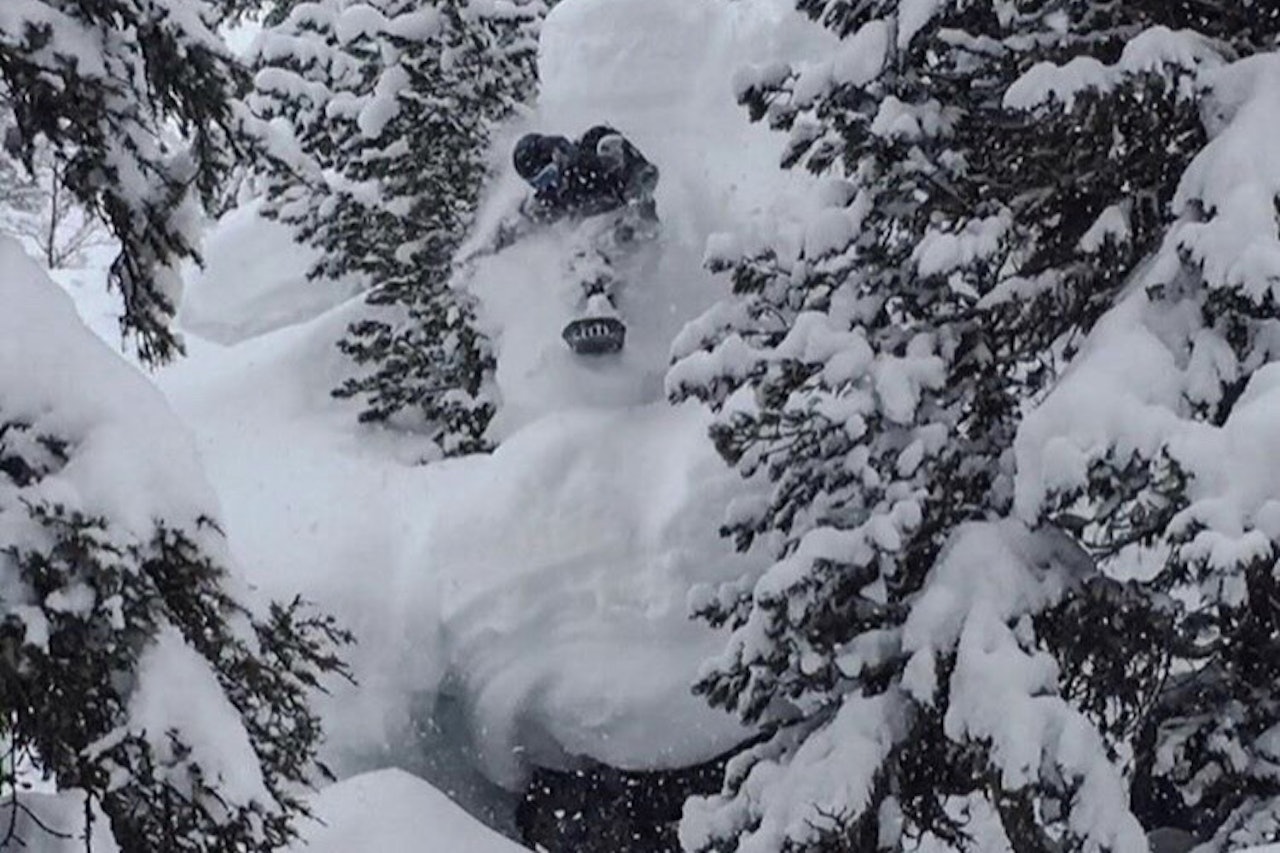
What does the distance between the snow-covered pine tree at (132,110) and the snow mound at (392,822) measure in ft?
8.90

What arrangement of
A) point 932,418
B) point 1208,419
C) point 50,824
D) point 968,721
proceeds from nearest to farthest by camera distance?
point 50,824
point 1208,419
point 968,721
point 932,418

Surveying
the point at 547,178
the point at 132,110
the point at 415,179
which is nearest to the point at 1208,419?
the point at 132,110

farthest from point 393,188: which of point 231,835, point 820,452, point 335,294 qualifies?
point 231,835

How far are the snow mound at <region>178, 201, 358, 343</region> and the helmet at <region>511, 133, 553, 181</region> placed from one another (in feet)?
15.4

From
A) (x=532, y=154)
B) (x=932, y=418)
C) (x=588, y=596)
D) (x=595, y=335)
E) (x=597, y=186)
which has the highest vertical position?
(x=532, y=154)

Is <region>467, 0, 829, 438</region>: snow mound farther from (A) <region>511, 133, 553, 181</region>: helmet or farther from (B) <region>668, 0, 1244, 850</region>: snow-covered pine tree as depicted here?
(B) <region>668, 0, 1244, 850</region>: snow-covered pine tree

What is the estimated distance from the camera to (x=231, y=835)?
13.6ft

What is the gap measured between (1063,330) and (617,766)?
462cm

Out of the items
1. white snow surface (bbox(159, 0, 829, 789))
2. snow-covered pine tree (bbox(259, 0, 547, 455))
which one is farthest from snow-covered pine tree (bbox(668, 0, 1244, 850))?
snow-covered pine tree (bbox(259, 0, 547, 455))

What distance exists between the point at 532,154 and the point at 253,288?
244 inches

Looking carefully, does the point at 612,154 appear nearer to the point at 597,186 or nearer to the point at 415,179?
the point at 597,186

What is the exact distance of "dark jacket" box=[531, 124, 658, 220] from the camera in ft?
38.5

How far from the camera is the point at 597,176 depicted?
1177 centimetres

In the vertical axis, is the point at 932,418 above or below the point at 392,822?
above
